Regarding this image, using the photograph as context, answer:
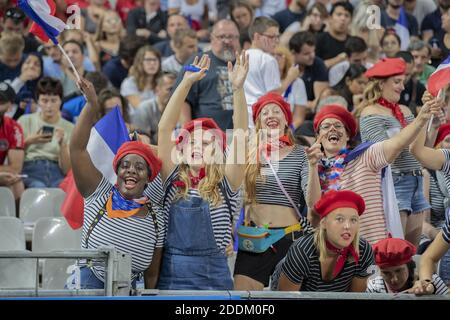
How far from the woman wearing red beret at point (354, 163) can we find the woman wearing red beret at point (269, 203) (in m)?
0.18

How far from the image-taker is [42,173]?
10672 millimetres

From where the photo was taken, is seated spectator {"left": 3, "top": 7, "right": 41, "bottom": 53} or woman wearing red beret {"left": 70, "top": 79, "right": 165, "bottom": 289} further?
seated spectator {"left": 3, "top": 7, "right": 41, "bottom": 53}

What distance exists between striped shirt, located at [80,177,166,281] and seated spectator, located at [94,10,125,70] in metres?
6.42

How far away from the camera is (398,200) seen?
8789mm

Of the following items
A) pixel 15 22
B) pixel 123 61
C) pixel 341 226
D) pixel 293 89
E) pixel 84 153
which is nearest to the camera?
pixel 341 226

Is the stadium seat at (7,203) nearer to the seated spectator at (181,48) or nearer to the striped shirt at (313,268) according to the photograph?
the seated spectator at (181,48)

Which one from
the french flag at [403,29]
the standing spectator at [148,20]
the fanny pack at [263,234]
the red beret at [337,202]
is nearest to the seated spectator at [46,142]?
the fanny pack at [263,234]

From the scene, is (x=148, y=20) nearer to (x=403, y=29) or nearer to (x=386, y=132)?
(x=403, y=29)

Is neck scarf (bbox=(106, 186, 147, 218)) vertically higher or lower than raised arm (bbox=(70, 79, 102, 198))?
lower

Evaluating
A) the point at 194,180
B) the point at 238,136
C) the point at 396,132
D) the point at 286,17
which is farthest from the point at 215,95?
the point at 286,17

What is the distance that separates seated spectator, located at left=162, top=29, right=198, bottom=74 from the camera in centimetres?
1241

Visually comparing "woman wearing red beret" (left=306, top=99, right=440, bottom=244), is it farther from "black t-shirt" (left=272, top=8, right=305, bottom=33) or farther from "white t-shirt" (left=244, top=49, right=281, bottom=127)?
"black t-shirt" (left=272, top=8, right=305, bottom=33)

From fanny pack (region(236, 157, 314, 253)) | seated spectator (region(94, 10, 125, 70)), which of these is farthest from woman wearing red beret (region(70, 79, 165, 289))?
seated spectator (region(94, 10, 125, 70))

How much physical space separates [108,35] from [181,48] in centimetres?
169
